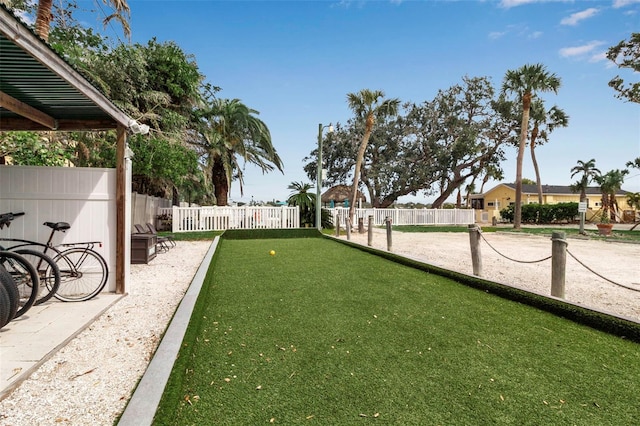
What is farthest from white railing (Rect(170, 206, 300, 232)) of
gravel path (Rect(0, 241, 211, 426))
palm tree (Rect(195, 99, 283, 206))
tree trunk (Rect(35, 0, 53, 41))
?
gravel path (Rect(0, 241, 211, 426))

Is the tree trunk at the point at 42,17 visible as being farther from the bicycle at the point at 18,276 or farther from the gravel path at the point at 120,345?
the bicycle at the point at 18,276

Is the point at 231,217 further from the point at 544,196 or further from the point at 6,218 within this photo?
the point at 544,196

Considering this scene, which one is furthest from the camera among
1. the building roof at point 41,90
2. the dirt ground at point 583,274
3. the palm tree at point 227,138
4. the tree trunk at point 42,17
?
the palm tree at point 227,138

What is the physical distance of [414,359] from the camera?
2.81 m

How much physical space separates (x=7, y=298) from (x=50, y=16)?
11.6m

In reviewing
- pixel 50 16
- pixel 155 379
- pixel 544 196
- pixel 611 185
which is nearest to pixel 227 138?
pixel 50 16

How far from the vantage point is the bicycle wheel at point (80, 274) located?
180 inches

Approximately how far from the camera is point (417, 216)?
26.9 meters

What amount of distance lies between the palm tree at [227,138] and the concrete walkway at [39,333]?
52.4 ft

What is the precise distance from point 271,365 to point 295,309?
1.55 metres

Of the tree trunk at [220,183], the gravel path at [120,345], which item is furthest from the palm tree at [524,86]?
the tree trunk at [220,183]

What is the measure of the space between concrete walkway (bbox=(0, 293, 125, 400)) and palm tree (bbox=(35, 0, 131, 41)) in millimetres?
9306

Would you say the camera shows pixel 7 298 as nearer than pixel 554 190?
Yes

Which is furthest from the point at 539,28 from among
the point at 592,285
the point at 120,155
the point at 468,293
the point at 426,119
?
the point at 426,119
